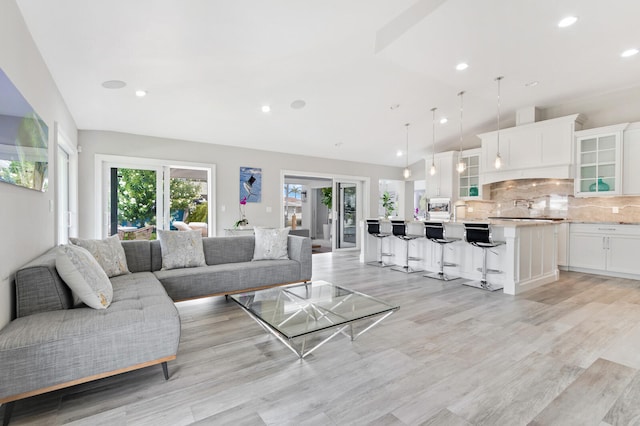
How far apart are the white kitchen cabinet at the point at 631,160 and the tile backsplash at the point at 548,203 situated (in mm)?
358

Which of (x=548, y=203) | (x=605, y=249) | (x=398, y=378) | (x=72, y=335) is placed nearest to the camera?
(x=72, y=335)

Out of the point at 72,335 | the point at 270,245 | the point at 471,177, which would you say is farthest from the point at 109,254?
the point at 471,177

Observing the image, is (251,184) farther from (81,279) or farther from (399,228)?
(81,279)

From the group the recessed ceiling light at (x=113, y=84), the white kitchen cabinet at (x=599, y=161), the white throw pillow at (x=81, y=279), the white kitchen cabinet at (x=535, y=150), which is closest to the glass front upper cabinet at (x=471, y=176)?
the white kitchen cabinet at (x=535, y=150)

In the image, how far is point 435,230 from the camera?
525 centimetres

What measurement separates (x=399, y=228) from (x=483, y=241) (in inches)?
61.3

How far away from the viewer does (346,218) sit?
28.8ft

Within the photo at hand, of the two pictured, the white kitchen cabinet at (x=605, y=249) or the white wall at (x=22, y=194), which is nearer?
the white wall at (x=22, y=194)

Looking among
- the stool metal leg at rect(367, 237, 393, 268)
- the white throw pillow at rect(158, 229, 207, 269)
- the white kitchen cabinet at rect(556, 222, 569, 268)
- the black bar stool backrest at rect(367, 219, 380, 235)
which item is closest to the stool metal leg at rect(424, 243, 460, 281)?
the stool metal leg at rect(367, 237, 393, 268)

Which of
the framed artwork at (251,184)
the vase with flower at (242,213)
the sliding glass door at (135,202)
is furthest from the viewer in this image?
the framed artwork at (251,184)

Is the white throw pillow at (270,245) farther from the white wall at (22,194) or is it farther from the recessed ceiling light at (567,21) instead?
the recessed ceiling light at (567,21)

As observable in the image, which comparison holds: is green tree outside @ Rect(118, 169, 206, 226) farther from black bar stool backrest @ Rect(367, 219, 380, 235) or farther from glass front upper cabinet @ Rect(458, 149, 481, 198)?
glass front upper cabinet @ Rect(458, 149, 481, 198)

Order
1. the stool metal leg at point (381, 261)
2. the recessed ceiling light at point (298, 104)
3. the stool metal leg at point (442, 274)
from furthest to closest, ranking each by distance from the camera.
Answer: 1. the stool metal leg at point (381, 261)
2. the recessed ceiling light at point (298, 104)
3. the stool metal leg at point (442, 274)

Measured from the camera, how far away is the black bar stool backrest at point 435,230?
5180mm
